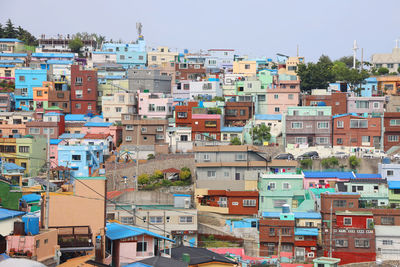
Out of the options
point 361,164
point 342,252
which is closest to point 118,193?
point 342,252

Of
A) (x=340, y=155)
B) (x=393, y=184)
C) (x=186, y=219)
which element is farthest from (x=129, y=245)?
(x=340, y=155)

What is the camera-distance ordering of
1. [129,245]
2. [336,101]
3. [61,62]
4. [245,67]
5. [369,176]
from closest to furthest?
[129,245] < [369,176] < [336,101] < [245,67] < [61,62]

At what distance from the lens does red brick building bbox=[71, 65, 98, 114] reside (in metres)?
56.6

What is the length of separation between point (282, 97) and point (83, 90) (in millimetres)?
15197

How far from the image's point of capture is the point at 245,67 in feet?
211

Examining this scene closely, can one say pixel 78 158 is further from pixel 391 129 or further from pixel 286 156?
pixel 391 129

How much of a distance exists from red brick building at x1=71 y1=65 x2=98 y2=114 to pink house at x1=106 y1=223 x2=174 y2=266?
1294 inches

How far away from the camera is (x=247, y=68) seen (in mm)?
64250

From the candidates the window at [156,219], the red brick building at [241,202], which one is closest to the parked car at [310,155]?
the red brick building at [241,202]

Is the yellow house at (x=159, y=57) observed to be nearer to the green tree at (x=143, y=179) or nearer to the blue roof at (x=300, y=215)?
the green tree at (x=143, y=179)

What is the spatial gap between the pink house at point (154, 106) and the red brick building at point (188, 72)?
8338mm

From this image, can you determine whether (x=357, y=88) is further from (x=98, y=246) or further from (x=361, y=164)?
(x=98, y=246)

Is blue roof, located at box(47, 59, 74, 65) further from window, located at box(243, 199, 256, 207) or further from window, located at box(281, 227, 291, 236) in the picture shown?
window, located at box(281, 227, 291, 236)

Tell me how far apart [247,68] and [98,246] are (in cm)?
4428
